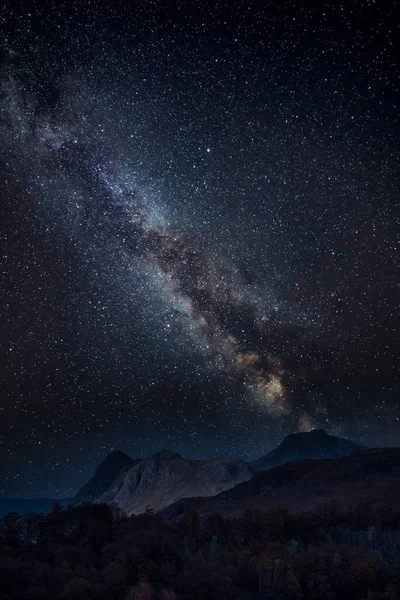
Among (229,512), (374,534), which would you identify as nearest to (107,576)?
(374,534)

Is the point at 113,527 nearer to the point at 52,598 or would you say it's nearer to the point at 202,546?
the point at 202,546

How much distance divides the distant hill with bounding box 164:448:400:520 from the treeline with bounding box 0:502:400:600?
173 ft

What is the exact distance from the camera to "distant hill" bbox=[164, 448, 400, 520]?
132113 millimetres

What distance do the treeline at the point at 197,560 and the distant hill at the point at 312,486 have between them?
52792mm

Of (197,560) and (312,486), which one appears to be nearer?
(197,560)

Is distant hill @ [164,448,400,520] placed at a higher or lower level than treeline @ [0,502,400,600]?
higher

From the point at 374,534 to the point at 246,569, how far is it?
3618 cm

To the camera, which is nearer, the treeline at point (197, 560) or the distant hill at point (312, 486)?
the treeline at point (197, 560)

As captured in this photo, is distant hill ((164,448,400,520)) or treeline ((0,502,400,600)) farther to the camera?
distant hill ((164,448,400,520))

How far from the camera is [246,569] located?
1738 inches

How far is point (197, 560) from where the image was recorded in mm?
50531

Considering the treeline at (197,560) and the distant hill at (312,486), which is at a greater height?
the distant hill at (312,486)

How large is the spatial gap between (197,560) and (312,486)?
392 feet

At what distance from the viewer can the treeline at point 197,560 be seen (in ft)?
122
